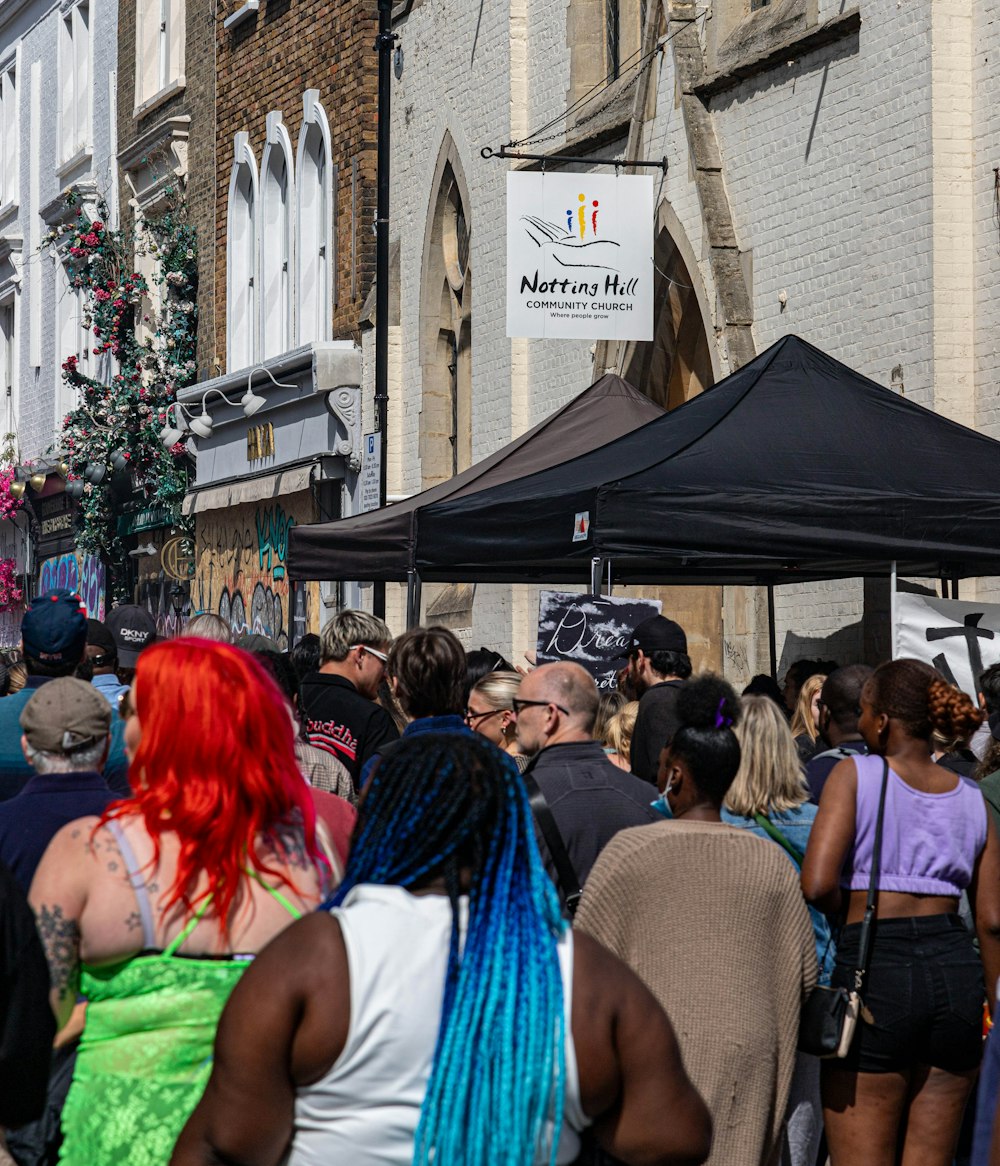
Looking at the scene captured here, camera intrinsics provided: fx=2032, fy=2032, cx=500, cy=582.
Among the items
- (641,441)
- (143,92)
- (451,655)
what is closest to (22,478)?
(143,92)

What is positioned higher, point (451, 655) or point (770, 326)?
point (770, 326)

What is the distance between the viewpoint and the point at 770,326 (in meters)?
14.1

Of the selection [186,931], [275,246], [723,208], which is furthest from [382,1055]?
[275,246]

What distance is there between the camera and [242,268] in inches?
992

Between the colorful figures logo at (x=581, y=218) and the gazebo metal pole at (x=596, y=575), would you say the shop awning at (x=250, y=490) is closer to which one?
the colorful figures logo at (x=581, y=218)

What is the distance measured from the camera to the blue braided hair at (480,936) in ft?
9.45

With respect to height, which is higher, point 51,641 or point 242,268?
point 242,268

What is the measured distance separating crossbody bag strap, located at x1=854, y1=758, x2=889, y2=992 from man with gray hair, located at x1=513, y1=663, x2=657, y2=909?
61 cm

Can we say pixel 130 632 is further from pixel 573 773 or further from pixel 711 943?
pixel 711 943

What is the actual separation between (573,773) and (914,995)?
1.10 meters

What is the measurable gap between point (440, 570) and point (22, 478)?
78.9 ft

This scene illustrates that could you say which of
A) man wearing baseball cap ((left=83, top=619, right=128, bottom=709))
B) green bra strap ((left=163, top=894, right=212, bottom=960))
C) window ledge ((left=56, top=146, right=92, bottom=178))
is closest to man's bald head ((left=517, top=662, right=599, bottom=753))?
green bra strap ((left=163, top=894, right=212, bottom=960))

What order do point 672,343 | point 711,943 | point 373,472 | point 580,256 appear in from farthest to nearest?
point 373,472 < point 672,343 < point 580,256 < point 711,943

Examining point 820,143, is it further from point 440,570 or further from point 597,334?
point 440,570
